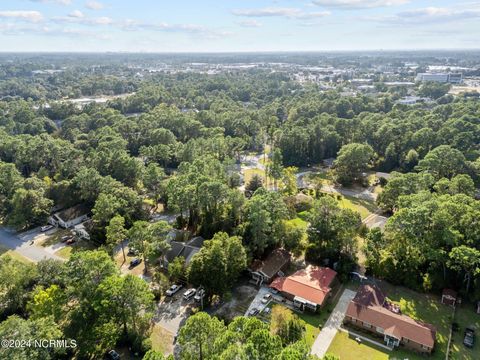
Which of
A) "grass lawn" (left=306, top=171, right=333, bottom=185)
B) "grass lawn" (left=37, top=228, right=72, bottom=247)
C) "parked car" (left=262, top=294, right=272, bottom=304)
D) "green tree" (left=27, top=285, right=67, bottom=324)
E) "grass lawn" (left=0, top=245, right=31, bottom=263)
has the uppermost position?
"green tree" (left=27, top=285, right=67, bottom=324)

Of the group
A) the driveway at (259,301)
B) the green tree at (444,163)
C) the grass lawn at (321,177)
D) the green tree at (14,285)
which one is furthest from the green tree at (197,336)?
the green tree at (444,163)

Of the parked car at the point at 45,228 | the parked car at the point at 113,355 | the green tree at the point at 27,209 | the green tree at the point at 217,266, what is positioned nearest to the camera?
the parked car at the point at 113,355

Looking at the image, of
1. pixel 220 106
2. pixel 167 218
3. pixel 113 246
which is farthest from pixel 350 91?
pixel 113 246

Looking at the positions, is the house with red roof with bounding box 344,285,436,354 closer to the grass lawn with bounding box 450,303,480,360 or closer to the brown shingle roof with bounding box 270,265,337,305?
the grass lawn with bounding box 450,303,480,360

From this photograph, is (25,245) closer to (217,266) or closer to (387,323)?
(217,266)

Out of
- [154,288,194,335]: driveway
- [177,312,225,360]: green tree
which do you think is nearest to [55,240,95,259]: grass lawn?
[154,288,194,335]: driveway

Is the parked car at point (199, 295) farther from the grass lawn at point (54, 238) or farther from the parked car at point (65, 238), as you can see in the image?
the grass lawn at point (54, 238)

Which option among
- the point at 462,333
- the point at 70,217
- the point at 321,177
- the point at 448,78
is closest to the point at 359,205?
the point at 321,177

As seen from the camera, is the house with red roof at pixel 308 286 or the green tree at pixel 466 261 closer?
the green tree at pixel 466 261
